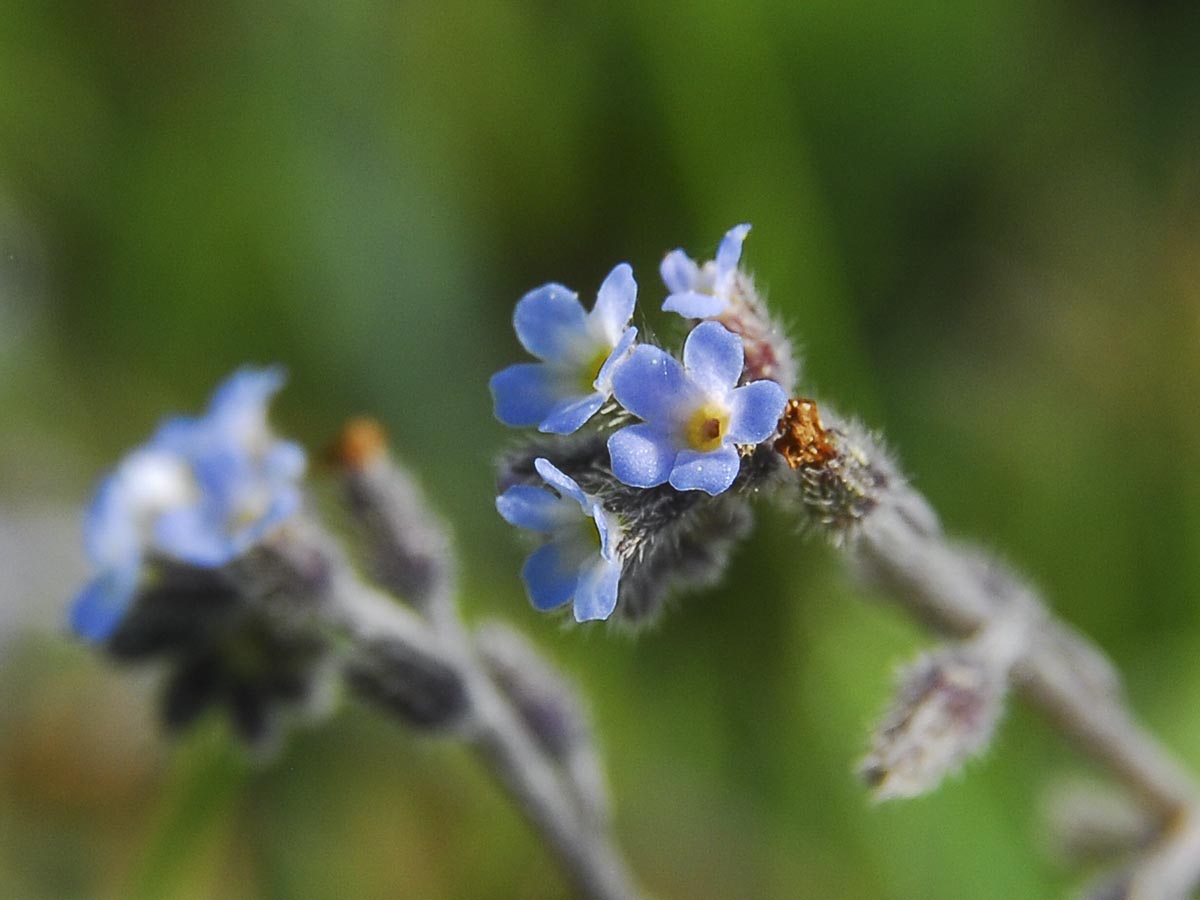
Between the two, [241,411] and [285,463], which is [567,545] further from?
[241,411]

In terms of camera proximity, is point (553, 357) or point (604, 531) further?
point (553, 357)

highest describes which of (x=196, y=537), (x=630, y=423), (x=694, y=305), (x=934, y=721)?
(x=196, y=537)

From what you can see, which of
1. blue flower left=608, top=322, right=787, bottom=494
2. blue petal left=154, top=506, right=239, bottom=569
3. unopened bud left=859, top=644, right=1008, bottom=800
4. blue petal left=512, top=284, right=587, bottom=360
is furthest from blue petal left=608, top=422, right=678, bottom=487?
blue petal left=154, top=506, right=239, bottom=569

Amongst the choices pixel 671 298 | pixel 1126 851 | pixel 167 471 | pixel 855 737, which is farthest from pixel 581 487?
pixel 855 737

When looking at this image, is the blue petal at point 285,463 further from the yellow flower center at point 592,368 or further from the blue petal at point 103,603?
the yellow flower center at point 592,368

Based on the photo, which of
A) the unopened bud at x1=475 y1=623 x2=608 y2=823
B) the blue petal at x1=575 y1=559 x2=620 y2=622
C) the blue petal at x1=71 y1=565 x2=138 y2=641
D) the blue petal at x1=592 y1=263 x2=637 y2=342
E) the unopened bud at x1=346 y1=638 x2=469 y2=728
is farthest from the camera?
the unopened bud at x1=475 y1=623 x2=608 y2=823

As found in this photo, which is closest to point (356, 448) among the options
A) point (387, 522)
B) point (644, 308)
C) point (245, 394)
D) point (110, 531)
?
point (387, 522)

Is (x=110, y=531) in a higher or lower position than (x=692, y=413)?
higher

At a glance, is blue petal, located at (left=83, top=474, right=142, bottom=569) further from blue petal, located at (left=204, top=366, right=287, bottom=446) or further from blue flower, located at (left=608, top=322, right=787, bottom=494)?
blue flower, located at (left=608, top=322, right=787, bottom=494)
